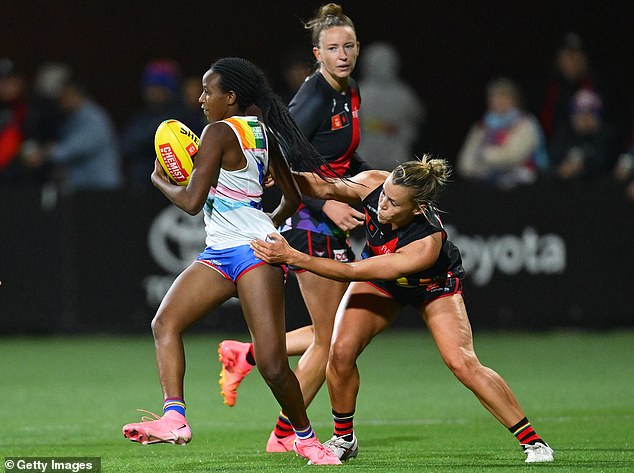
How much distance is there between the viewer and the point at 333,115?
27.2ft

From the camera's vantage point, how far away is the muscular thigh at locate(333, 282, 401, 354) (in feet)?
25.0

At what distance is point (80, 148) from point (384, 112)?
3386mm

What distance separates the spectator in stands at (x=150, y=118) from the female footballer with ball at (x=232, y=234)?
7.42m

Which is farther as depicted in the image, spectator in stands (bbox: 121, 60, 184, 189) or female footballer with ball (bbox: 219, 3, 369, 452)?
spectator in stands (bbox: 121, 60, 184, 189)

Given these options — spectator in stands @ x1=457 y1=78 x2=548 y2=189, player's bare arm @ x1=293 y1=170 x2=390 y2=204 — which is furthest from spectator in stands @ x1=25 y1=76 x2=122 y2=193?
player's bare arm @ x1=293 y1=170 x2=390 y2=204

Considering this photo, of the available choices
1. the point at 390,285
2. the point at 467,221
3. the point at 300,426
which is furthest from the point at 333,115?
the point at 467,221

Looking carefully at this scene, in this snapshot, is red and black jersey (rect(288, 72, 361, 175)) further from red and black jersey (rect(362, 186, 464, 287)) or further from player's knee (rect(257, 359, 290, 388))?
player's knee (rect(257, 359, 290, 388))

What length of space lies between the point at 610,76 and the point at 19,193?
7.77 meters

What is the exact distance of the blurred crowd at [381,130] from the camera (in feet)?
48.5

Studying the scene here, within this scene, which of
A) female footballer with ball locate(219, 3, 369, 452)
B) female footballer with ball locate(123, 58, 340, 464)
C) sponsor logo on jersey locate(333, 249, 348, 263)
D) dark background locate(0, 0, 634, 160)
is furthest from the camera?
dark background locate(0, 0, 634, 160)

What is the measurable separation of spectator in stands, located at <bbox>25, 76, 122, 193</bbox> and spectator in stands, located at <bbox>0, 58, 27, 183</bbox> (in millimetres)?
305

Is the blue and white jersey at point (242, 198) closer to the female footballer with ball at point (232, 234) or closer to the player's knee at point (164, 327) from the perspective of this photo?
the female footballer with ball at point (232, 234)

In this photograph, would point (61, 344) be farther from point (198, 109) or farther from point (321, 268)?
point (321, 268)

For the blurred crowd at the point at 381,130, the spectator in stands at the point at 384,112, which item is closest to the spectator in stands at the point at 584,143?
the blurred crowd at the point at 381,130
